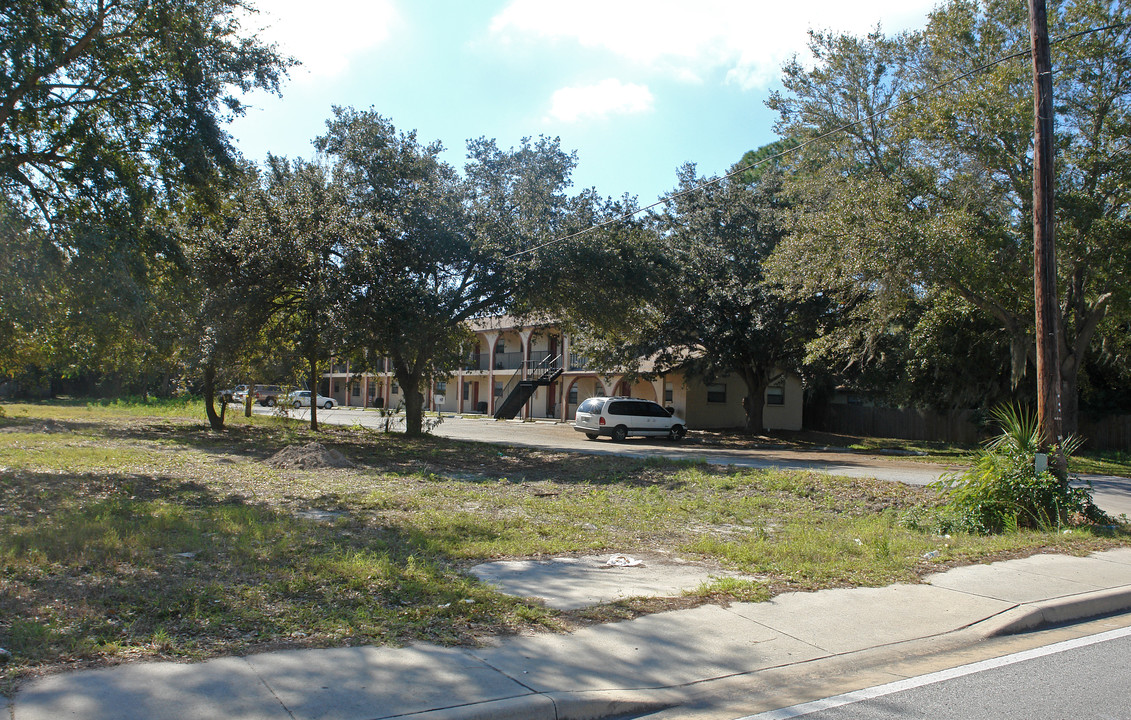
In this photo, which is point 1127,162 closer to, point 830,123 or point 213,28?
point 830,123

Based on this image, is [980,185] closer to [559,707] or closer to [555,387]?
[559,707]

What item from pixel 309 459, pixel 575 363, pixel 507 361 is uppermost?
Result: pixel 507 361

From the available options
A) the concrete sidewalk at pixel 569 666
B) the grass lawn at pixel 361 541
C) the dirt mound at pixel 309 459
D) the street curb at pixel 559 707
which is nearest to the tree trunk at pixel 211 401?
the grass lawn at pixel 361 541

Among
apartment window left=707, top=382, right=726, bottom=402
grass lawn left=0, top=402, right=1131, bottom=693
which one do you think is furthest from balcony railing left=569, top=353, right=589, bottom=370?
grass lawn left=0, top=402, right=1131, bottom=693

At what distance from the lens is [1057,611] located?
22.3 feet

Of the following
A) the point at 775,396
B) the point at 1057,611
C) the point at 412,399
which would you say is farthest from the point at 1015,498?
the point at 775,396

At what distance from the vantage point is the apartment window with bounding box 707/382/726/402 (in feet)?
133

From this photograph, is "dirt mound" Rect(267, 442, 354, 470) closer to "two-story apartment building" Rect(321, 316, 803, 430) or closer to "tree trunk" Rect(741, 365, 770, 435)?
"two-story apartment building" Rect(321, 316, 803, 430)

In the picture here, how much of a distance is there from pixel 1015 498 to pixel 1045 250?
3619mm

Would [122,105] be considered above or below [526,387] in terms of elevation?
above

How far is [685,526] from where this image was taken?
1080 cm

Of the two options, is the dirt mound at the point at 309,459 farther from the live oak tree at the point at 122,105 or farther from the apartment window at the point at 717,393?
the apartment window at the point at 717,393

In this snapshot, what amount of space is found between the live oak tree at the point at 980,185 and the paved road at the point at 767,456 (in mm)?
4362

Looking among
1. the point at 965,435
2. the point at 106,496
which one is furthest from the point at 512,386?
the point at 106,496
